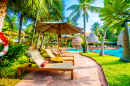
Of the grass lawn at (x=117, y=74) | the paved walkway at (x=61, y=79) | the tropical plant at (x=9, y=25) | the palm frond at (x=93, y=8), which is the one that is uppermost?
the palm frond at (x=93, y=8)

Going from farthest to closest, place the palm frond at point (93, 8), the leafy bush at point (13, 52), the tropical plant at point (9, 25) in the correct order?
the palm frond at point (93, 8)
the tropical plant at point (9, 25)
the leafy bush at point (13, 52)

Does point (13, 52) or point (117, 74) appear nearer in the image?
point (117, 74)

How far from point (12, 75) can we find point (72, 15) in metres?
12.0

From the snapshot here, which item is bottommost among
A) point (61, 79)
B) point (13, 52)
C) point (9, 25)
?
point (61, 79)

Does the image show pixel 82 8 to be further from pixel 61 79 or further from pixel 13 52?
pixel 61 79

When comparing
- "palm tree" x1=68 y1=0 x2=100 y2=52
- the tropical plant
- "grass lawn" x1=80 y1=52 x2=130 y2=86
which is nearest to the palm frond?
"palm tree" x1=68 y1=0 x2=100 y2=52

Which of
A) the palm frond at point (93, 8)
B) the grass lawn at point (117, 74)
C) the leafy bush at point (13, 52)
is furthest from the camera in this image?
the palm frond at point (93, 8)

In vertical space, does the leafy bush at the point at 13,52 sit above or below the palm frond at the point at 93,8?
below

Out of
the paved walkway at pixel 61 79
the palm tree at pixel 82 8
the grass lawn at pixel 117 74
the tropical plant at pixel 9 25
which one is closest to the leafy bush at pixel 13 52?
the paved walkway at pixel 61 79

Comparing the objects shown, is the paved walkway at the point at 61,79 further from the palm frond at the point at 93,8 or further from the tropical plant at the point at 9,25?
the palm frond at the point at 93,8

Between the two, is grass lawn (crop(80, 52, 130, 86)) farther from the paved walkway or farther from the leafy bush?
the leafy bush

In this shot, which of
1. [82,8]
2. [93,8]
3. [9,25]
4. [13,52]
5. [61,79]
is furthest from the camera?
[82,8]

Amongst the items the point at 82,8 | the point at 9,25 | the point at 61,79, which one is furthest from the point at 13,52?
the point at 82,8

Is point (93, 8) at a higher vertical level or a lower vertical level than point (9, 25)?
higher
